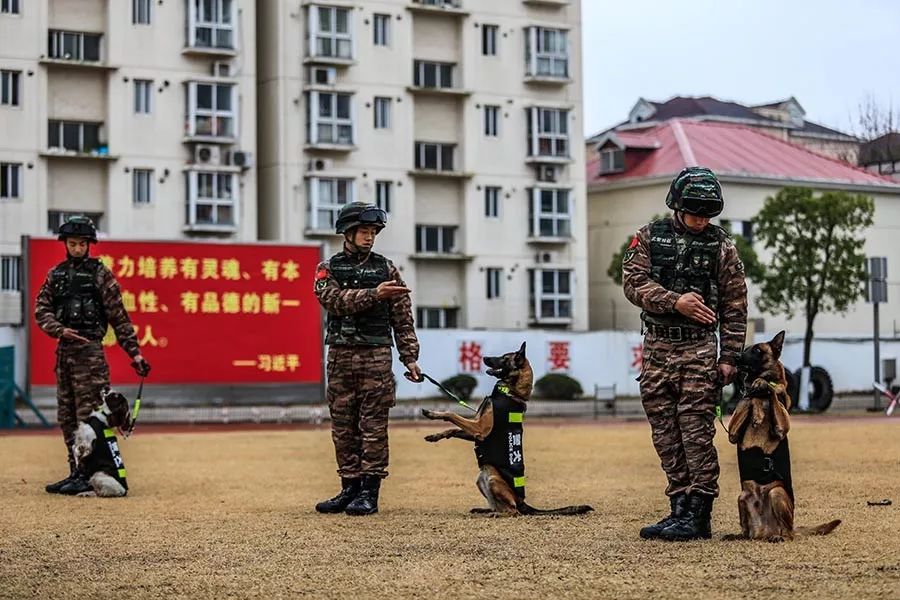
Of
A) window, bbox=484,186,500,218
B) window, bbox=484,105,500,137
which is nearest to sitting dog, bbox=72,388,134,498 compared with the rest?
window, bbox=484,186,500,218

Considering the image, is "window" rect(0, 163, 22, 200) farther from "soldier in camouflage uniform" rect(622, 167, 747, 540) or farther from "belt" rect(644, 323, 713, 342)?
"belt" rect(644, 323, 713, 342)

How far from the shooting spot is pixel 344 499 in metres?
11.8

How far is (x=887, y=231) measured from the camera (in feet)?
195

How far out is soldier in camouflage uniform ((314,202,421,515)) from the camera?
11.8 meters

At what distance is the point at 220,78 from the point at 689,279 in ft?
131

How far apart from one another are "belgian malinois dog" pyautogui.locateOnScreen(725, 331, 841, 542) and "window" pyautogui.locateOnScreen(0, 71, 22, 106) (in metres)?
40.4

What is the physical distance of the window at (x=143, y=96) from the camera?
48125 millimetres

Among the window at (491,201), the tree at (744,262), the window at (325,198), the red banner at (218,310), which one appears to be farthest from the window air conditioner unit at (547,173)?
the red banner at (218,310)

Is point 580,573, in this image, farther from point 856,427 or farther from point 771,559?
point 856,427

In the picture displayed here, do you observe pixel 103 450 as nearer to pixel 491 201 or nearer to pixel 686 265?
pixel 686 265

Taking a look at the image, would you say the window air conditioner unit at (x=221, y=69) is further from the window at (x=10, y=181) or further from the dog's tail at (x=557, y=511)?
the dog's tail at (x=557, y=511)

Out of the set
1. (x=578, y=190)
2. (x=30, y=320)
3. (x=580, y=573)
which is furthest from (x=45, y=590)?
(x=578, y=190)

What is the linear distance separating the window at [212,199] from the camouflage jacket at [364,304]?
36818mm

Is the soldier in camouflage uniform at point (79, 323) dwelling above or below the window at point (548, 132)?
below
